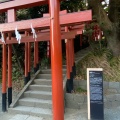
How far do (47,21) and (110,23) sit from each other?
4.43 m

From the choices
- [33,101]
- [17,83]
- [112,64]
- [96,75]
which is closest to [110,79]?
[112,64]

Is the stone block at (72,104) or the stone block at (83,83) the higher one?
the stone block at (83,83)

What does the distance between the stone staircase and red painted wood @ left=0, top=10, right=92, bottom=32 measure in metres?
2.91

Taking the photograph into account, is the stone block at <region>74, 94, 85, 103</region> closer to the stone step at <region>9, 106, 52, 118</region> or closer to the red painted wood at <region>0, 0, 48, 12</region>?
the stone step at <region>9, 106, 52, 118</region>

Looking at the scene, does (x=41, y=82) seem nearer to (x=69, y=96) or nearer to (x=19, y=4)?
(x=69, y=96)

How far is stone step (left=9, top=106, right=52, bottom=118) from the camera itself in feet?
19.6

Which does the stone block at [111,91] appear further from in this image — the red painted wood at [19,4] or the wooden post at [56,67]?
the red painted wood at [19,4]

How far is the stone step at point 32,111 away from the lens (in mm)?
5963

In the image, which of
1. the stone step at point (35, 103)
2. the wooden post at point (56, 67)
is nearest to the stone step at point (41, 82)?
the stone step at point (35, 103)

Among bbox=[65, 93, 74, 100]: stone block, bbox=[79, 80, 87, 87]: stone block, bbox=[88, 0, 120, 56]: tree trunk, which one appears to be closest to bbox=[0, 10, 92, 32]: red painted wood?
bbox=[65, 93, 74, 100]: stone block

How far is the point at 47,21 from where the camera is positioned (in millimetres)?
4367

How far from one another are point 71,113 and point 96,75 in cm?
172

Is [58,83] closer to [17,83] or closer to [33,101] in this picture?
[33,101]

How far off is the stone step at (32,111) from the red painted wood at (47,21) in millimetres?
2891
